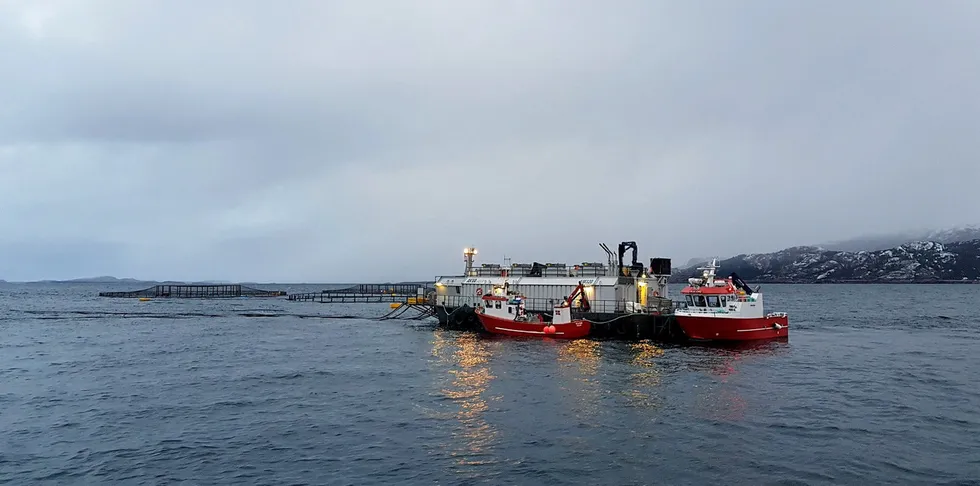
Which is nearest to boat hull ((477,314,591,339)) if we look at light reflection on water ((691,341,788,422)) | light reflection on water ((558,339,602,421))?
light reflection on water ((558,339,602,421))

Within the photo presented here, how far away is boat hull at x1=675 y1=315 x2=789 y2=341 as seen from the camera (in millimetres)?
60812

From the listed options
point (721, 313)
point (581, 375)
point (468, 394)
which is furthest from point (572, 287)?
point (468, 394)

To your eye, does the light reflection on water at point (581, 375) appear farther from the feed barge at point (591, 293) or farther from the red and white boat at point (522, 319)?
the feed barge at point (591, 293)

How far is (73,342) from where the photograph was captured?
68.4m

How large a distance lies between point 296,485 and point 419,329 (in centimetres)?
6065

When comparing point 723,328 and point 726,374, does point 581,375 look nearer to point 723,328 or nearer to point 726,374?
point 726,374

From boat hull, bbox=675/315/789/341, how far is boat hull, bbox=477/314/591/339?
10468 mm

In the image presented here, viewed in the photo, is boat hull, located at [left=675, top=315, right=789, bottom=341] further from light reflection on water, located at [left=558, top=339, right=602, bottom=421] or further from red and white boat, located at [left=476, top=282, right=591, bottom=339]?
red and white boat, located at [left=476, top=282, right=591, bottom=339]

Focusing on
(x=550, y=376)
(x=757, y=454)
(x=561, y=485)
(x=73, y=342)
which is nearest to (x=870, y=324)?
(x=550, y=376)

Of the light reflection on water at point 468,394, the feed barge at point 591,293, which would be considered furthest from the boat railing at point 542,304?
the light reflection on water at point 468,394

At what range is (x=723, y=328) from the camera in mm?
60875

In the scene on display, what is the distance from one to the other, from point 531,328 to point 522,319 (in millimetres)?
2742

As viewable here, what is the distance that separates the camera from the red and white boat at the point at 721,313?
61000mm

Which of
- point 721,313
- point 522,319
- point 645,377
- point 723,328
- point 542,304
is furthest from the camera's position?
point 542,304
